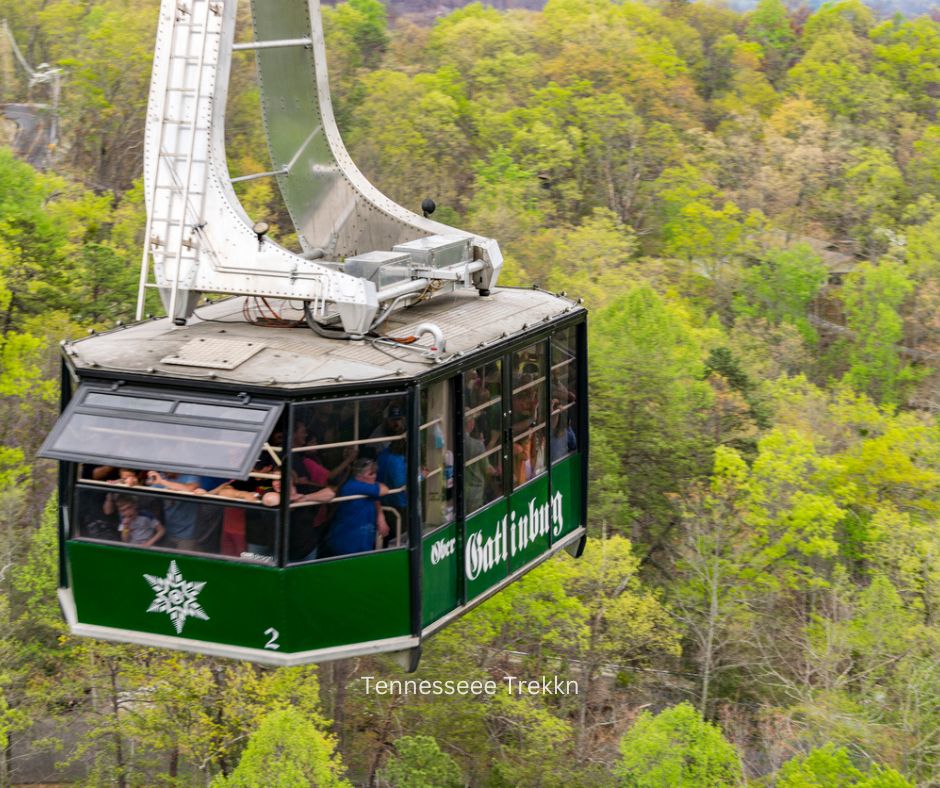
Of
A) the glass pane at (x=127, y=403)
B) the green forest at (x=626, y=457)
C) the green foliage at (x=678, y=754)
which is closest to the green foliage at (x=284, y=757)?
the green forest at (x=626, y=457)

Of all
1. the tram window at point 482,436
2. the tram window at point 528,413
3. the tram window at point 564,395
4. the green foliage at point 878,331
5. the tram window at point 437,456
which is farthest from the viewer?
the green foliage at point 878,331

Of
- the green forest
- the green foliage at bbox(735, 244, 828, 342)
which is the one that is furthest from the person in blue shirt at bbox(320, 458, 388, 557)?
the green foliage at bbox(735, 244, 828, 342)

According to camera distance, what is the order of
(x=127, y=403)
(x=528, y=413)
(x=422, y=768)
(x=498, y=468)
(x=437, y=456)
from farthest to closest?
(x=422, y=768)
(x=528, y=413)
(x=498, y=468)
(x=437, y=456)
(x=127, y=403)

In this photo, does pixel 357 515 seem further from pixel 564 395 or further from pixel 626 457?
pixel 626 457

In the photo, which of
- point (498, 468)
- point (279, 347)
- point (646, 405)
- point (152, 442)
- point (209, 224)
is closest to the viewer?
point (152, 442)

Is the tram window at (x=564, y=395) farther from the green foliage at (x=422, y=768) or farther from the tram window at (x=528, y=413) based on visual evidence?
the green foliage at (x=422, y=768)

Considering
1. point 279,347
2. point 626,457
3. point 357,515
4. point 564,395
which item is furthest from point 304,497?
point 626,457

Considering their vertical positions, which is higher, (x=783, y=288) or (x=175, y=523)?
(x=175, y=523)
